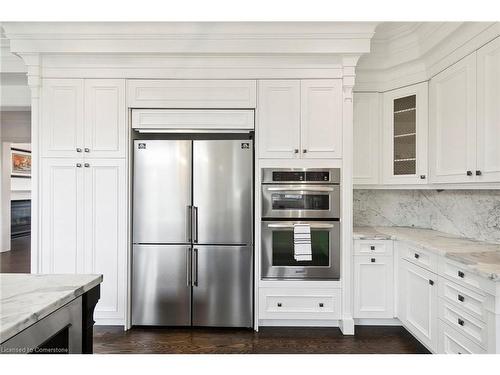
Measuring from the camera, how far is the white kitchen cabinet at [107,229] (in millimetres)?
2621

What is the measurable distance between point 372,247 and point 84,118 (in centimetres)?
282

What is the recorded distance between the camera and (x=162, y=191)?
261 centimetres

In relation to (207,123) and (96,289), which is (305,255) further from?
(96,289)

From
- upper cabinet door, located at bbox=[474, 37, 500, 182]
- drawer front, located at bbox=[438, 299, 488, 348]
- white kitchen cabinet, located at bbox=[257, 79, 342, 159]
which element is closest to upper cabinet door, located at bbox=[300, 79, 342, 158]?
white kitchen cabinet, located at bbox=[257, 79, 342, 159]

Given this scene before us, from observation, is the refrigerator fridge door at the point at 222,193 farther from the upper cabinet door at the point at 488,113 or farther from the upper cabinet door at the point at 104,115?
the upper cabinet door at the point at 488,113

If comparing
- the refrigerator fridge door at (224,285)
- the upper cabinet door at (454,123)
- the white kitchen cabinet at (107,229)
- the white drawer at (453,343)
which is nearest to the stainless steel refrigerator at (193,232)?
the refrigerator fridge door at (224,285)

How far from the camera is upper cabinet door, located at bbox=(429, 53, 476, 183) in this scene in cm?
216

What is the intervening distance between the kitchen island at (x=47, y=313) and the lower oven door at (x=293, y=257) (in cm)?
162

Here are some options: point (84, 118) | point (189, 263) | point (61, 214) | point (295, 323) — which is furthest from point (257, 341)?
point (84, 118)

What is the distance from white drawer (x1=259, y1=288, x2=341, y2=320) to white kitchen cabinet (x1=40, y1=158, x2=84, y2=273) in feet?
5.52

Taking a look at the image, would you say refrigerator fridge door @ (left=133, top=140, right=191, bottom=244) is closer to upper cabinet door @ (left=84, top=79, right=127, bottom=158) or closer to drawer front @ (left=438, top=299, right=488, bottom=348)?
upper cabinet door @ (left=84, top=79, right=127, bottom=158)

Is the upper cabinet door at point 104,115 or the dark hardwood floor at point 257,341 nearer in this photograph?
the dark hardwood floor at point 257,341

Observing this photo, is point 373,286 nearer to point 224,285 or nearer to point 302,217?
point 302,217
